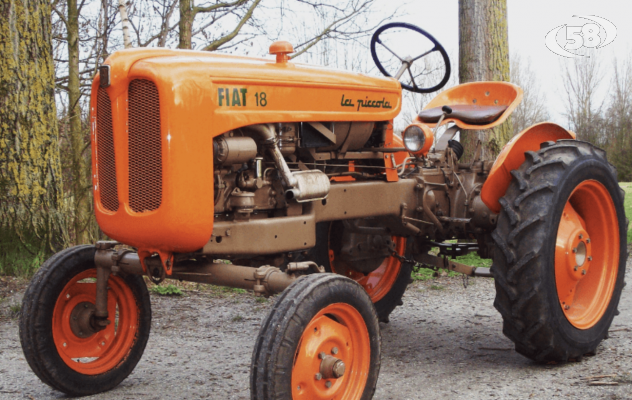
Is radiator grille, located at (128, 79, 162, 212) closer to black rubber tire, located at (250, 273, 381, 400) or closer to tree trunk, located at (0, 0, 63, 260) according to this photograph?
black rubber tire, located at (250, 273, 381, 400)

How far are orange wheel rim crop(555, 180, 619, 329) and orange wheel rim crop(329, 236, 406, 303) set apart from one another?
49.5 inches

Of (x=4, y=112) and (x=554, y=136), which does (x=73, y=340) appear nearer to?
(x=4, y=112)

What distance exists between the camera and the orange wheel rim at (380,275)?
4.77 meters

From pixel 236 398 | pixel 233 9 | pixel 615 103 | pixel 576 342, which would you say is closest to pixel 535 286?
pixel 576 342

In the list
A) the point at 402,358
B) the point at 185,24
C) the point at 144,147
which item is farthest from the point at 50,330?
the point at 185,24

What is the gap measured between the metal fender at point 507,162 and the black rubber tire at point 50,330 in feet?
6.81

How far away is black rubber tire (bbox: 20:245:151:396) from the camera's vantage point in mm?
3279

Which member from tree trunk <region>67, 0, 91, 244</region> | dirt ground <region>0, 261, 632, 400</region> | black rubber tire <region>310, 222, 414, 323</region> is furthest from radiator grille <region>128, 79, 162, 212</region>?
tree trunk <region>67, 0, 91, 244</region>

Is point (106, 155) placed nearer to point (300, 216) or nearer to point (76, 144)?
point (300, 216)

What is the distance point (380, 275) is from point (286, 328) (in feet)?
7.91

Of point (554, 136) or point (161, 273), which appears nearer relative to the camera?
point (161, 273)

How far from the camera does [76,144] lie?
7.87 metres

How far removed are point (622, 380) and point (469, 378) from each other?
756mm

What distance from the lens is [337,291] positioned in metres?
2.77
